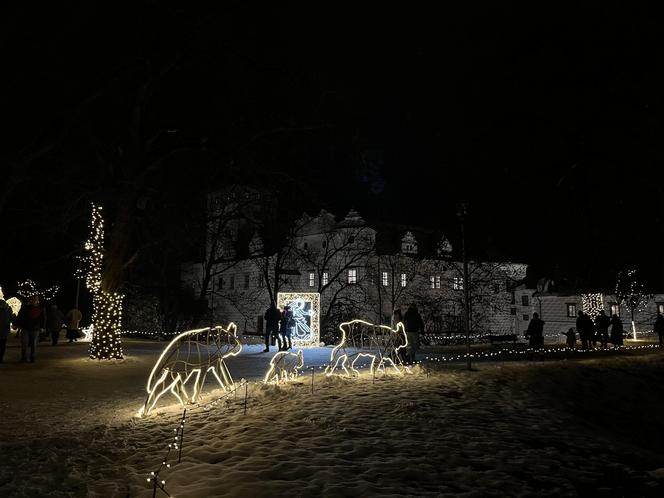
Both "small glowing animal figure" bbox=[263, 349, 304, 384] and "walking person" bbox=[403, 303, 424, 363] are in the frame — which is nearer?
"small glowing animal figure" bbox=[263, 349, 304, 384]

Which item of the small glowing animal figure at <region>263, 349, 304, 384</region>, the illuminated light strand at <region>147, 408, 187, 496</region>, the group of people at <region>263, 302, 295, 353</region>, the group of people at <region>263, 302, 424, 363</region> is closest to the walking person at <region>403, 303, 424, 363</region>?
the group of people at <region>263, 302, 424, 363</region>

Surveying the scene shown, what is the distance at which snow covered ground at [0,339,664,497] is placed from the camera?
596cm

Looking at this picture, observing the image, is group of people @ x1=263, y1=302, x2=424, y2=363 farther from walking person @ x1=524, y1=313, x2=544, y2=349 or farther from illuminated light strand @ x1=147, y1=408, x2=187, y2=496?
illuminated light strand @ x1=147, y1=408, x2=187, y2=496

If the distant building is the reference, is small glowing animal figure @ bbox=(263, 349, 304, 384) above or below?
below

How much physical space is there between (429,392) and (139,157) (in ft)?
43.3

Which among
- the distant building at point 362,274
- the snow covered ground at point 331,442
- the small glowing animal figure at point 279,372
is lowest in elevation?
the snow covered ground at point 331,442

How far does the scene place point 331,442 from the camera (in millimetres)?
7547

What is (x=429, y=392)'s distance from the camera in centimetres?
1134

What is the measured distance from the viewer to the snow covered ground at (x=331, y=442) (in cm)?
596

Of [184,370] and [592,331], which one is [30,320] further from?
[592,331]

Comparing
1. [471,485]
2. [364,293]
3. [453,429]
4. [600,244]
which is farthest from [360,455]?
[364,293]

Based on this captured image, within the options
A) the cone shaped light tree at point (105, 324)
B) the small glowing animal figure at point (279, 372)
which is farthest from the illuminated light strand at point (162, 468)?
the cone shaped light tree at point (105, 324)

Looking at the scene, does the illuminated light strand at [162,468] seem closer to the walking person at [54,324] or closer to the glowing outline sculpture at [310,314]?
the glowing outline sculpture at [310,314]

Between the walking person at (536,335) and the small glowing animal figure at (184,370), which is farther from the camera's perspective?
the walking person at (536,335)
